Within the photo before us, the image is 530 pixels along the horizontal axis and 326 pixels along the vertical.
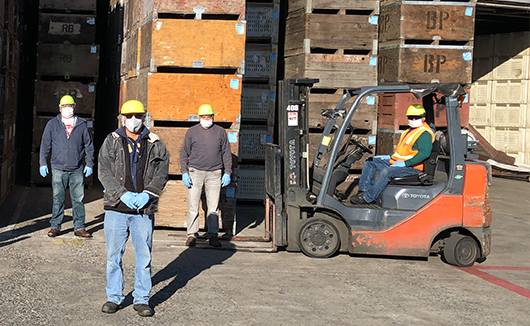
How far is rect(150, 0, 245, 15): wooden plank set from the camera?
29.1 feet

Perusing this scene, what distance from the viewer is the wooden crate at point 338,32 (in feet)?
35.7

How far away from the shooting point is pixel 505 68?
17219mm

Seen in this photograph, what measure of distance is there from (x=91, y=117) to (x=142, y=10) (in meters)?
3.45

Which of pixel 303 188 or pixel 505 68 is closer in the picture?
pixel 303 188

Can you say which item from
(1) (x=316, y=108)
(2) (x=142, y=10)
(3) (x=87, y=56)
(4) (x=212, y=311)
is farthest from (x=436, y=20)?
(4) (x=212, y=311)

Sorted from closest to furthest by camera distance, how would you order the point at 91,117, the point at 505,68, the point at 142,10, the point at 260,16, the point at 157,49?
1. the point at 157,49
2. the point at 142,10
3. the point at 260,16
4. the point at 91,117
5. the point at 505,68

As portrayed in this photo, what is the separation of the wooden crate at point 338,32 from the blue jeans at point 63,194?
446 centimetres

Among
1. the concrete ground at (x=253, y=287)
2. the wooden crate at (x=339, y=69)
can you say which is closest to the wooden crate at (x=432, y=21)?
the wooden crate at (x=339, y=69)

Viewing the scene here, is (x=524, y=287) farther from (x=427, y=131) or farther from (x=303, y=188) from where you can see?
(x=303, y=188)

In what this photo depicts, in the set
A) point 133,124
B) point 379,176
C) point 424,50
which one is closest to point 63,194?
point 133,124

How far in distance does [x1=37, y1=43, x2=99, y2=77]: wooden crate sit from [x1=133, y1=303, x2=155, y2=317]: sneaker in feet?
26.9

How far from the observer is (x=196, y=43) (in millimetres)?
8906

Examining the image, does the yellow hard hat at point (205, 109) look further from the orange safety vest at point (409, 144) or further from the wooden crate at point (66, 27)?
the wooden crate at point (66, 27)

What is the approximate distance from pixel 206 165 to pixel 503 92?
11.6 meters
